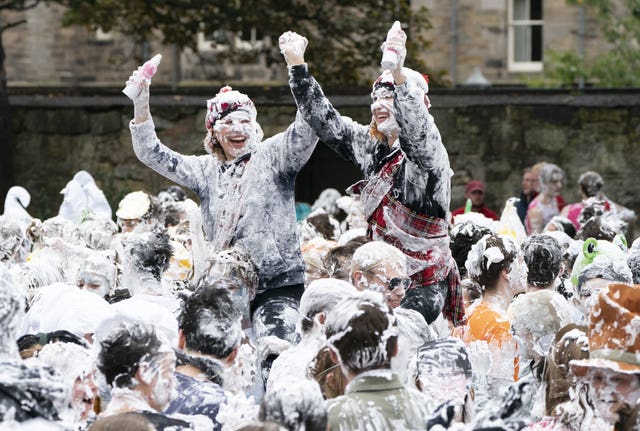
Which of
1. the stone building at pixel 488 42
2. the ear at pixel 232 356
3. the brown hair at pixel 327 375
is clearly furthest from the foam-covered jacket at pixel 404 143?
the stone building at pixel 488 42


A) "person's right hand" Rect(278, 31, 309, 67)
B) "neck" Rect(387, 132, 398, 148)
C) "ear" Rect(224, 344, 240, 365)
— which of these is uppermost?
"person's right hand" Rect(278, 31, 309, 67)

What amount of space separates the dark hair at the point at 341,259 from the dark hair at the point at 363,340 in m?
2.17

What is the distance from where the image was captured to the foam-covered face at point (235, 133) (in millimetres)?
6203

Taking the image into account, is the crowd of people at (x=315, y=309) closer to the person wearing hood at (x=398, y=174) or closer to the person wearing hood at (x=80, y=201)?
the person wearing hood at (x=398, y=174)

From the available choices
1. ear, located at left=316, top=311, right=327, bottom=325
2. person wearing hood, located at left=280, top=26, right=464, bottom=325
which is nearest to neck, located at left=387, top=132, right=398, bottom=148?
person wearing hood, located at left=280, top=26, right=464, bottom=325

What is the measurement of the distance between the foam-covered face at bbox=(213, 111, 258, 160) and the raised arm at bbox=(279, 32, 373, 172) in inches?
15.9

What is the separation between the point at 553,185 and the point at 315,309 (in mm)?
6882

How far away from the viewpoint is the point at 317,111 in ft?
19.1

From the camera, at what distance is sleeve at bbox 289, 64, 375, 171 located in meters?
5.79

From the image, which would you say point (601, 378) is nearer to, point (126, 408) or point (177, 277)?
point (126, 408)

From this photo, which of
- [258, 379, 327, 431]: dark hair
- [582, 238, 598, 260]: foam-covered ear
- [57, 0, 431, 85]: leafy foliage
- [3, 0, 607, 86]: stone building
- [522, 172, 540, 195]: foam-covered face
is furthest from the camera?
[3, 0, 607, 86]: stone building

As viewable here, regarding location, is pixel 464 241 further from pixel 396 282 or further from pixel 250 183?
pixel 396 282

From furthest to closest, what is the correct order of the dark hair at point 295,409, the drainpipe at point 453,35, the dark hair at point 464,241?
the drainpipe at point 453,35
the dark hair at point 464,241
the dark hair at point 295,409

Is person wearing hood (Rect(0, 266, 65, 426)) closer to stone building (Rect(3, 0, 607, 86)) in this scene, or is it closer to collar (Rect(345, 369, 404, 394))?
collar (Rect(345, 369, 404, 394))
